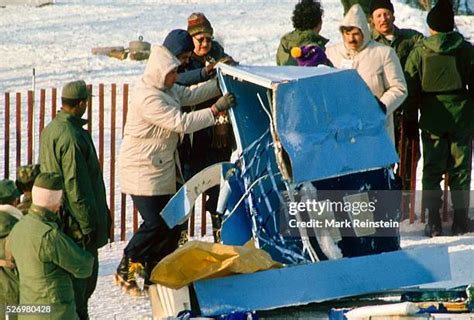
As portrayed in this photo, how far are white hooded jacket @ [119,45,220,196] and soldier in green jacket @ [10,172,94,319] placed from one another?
96.1 inches

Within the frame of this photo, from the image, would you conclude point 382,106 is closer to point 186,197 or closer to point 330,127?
point 330,127

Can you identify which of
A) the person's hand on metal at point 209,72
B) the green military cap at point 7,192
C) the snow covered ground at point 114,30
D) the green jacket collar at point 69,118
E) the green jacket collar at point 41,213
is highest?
the person's hand on metal at point 209,72

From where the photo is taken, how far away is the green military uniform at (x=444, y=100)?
14.1 m

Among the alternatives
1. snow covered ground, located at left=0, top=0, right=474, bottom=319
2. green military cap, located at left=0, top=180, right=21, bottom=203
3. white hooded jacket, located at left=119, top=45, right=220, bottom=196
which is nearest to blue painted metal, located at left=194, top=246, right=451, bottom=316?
green military cap, located at left=0, top=180, right=21, bottom=203

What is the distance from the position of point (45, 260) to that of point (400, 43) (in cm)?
563

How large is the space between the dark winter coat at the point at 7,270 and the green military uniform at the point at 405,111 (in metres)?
4.97

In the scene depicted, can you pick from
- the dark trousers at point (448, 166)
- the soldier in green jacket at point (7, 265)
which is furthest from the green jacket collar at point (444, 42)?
the soldier in green jacket at point (7, 265)

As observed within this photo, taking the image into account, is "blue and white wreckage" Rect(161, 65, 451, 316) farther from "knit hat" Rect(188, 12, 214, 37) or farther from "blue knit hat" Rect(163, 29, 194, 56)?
"knit hat" Rect(188, 12, 214, 37)

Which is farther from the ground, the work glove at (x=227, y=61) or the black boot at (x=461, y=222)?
the work glove at (x=227, y=61)

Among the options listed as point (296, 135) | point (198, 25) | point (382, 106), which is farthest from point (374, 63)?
point (296, 135)

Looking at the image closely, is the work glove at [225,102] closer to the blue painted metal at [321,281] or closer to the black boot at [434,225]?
the blue painted metal at [321,281]

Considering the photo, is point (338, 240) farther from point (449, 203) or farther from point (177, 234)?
point (449, 203)

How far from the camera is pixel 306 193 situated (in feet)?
39.5

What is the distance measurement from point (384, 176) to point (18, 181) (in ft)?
9.02
